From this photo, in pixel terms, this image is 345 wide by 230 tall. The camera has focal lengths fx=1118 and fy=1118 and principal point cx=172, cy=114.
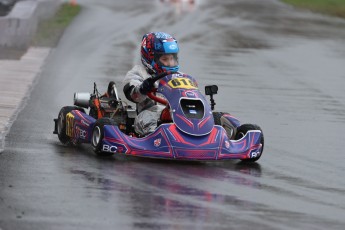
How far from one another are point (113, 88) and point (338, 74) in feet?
31.2

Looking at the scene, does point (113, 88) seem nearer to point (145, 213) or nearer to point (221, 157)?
point (221, 157)

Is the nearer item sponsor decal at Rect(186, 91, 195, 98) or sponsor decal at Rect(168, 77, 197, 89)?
sponsor decal at Rect(186, 91, 195, 98)

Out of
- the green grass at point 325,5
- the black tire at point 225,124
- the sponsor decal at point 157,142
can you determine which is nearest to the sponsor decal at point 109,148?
the sponsor decal at point 157,142

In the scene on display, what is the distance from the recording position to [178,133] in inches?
444

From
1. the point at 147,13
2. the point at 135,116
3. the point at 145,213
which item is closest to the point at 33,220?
the point at 145,213

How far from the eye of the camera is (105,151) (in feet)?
37.3

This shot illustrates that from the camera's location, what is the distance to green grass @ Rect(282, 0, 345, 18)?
35062 mm

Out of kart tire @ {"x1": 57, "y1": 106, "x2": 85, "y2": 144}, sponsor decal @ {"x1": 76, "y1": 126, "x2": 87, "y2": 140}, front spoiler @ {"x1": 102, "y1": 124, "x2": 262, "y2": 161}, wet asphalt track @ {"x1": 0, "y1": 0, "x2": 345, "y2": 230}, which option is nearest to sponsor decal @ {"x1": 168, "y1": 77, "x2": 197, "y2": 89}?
front spoiler @ {"x1": 102, "y1": 124, "x2": 262, "y2": 161}

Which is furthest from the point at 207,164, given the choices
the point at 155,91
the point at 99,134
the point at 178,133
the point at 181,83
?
the point at 99,134

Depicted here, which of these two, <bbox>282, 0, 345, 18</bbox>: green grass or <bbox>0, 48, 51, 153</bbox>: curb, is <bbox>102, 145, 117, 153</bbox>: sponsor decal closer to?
<bbox>0, 48, 51, 153</bbox>: curb

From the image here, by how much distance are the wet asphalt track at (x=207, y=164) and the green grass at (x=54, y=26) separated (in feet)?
1.26

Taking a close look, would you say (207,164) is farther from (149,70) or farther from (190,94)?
(149,70)

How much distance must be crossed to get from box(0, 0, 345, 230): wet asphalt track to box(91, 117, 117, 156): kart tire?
153mm

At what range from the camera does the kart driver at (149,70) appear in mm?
11930
